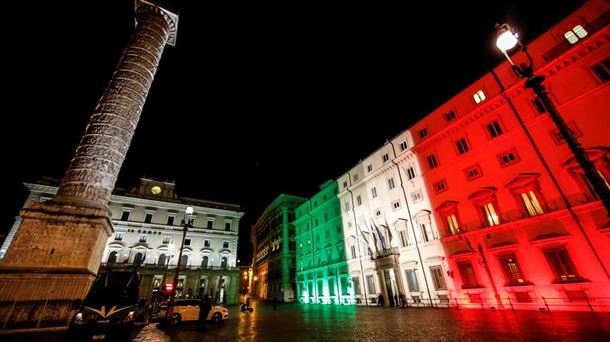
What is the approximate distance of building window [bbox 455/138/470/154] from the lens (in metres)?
20.0

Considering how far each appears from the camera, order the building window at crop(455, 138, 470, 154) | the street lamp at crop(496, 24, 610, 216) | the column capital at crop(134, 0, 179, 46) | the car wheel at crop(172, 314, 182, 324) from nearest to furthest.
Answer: the street lamp at crop(496, 24, 610, 216), the car wheel at crop(172, 314, 182, 324), the building window at crop(455, 138, 470, 154), the column capital at crop(134, 0, 179, 46)

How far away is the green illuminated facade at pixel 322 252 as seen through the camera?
30.7 m

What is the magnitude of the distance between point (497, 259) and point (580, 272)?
12.6 feet

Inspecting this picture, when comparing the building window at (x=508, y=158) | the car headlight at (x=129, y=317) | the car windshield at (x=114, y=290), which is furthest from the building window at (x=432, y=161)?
the car headlight at (x=129, y=317)

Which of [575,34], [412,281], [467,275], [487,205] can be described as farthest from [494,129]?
[412,281]

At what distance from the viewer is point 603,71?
1416 cm

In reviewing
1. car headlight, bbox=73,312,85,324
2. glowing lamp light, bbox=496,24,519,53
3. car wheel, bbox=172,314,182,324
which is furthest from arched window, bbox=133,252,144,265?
glowing lamp light, bbox=496,24,519,53

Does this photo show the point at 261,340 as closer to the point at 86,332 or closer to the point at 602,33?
the point at 86,332

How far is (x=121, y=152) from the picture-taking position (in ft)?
62.3

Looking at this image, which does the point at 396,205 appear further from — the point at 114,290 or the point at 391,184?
the point at 114,290

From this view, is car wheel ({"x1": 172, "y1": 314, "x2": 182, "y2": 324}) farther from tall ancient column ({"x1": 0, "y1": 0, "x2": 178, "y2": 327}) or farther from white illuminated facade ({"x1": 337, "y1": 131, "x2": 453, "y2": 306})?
white illuminated facade ({"x1": 337, "y1": 131, "x2": 453, "y2": 306})

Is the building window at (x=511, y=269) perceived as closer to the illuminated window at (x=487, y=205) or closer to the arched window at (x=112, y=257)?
the illuminated window at (x=487, y=205)

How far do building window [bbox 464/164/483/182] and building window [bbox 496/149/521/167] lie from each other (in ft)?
4.92

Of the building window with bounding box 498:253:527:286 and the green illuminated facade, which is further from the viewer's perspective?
the green illuminated facade
